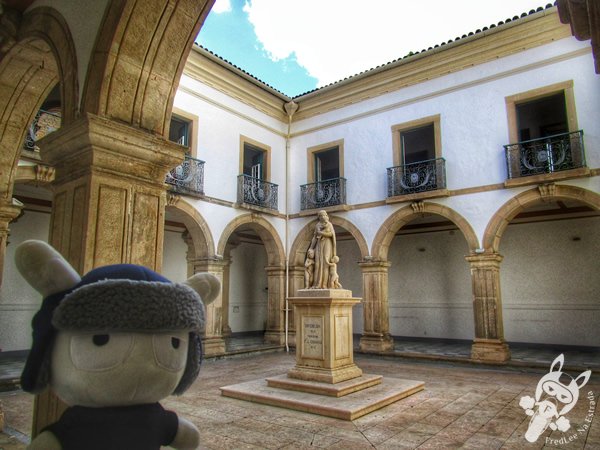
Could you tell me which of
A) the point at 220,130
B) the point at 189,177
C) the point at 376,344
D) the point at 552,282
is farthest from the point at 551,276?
the point at 189,177

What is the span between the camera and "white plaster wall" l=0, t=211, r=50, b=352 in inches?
398

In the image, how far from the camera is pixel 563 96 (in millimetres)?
10203

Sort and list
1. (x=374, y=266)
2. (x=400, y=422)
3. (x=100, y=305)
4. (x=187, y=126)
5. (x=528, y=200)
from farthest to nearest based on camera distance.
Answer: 1. (x=374, y=266)
2. (x=187, y=126)
3. (x=528, y=200)
4. (x=400, y=422)
5. (x=100, y=305)

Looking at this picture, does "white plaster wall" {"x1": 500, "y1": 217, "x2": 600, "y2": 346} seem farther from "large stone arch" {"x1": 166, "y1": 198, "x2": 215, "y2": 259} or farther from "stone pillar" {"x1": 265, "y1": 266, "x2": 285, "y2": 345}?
"large stone arch" {"x1": 166, "y1": 198, "x2": 215, "y2": 259}

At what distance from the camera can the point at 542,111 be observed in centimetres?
1221

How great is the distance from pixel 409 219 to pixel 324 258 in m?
5.03

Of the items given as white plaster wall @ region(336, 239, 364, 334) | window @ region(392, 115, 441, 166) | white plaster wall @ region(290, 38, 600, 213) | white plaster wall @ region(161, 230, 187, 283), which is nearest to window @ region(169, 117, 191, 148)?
white plaster wall @ region(161, 230, 187, 283)

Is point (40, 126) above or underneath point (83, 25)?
above

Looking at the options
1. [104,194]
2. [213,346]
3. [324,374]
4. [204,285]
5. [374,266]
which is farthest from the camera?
[374,266]

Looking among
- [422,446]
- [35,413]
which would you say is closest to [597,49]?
[422,446]

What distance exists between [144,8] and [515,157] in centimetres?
924

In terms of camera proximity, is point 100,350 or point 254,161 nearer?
point 100,350

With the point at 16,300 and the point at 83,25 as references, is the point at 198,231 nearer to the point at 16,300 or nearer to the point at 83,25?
the point at 16,300

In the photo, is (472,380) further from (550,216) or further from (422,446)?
(550,216)
